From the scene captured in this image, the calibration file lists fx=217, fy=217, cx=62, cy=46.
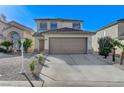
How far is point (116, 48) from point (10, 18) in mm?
7611

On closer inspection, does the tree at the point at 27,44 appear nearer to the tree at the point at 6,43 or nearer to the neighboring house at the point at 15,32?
the neighboring house at the point at 15,32

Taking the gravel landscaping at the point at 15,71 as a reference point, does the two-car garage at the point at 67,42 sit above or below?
above

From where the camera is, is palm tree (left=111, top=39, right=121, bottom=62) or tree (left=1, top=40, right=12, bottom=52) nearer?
tree (left=1, top=40, right=12, bottom=52)

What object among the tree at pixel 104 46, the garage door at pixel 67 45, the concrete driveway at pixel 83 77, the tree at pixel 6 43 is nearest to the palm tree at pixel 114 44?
the tree at pixel 104 46

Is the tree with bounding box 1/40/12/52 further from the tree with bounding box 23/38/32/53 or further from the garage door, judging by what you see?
the garage door

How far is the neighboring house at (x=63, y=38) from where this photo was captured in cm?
1888

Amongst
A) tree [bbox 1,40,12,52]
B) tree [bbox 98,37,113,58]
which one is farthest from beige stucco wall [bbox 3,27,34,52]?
tree [bbox 98,37,113,58]

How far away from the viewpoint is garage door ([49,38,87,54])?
18922 mm

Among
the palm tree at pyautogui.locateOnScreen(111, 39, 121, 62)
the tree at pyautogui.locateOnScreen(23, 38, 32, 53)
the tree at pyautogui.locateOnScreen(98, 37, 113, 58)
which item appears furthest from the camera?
the tree at pyautogui.locateOnScreen(98, 37, 113, 58)

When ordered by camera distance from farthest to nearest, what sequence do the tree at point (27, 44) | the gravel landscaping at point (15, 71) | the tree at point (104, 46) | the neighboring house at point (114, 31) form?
the tree at point (104, 46) < the neighboring house at point (114, 31) < the tree at point (27, 44) < the gravel landscaping at point (15, 71)

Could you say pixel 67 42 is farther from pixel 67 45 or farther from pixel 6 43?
pixel 6 43

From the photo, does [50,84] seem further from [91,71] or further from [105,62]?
[105,62]

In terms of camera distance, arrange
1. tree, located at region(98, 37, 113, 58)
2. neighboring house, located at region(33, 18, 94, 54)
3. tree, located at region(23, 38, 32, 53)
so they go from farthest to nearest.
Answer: neighboring house, located at region(33, 18, 94, 54) → tree, located at region(98, 37, 113, 58) → tree, located at region(23, 38, 32, 53)

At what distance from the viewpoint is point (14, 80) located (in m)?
9.43
